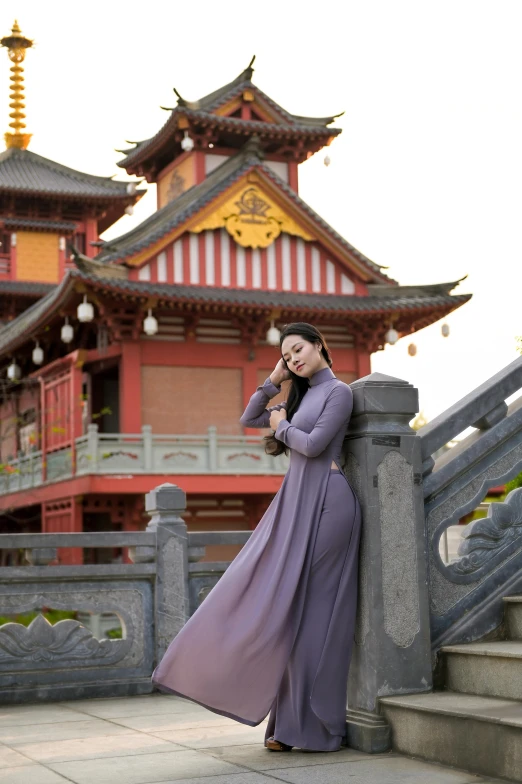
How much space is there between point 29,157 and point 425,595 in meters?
29.4

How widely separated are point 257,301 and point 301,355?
51.5 ft

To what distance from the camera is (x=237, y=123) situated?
22469mm

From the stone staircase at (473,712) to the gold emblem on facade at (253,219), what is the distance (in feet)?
55.6

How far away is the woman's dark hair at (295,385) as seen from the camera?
4.70 meters

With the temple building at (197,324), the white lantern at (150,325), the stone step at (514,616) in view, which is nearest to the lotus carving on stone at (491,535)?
the stone step at (514,616)

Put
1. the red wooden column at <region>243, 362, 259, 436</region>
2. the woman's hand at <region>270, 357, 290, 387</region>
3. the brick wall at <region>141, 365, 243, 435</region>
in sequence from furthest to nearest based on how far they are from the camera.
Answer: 1. the red wooden column at <region>243, 362, 259, 436</region>
2. the brick wall at <region>141, 365, 243, 435</region>
3. the woman's hand at <region>270, 357, 290, 387</region>

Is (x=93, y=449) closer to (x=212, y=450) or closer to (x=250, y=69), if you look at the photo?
(x=212, y=450)

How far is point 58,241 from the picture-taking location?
98.7 feet

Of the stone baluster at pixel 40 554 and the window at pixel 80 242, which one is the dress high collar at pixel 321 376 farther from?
the window at pixel 80 242

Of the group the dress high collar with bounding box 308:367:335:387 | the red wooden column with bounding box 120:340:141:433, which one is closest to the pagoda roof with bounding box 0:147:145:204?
the red wooden column with bounding box 120:340:141:433

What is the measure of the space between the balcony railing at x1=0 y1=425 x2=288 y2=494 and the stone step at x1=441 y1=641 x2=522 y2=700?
13.7 meters

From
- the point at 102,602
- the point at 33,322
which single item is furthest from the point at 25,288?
the point at 102,602

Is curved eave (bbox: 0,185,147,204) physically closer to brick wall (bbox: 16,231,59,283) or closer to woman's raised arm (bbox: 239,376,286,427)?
brick wall (bbox: 16,231,59,283)

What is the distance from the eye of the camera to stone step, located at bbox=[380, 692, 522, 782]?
3.78m
